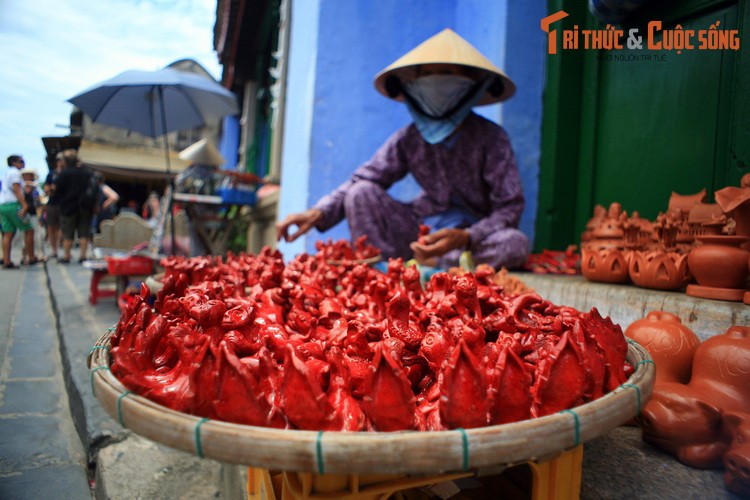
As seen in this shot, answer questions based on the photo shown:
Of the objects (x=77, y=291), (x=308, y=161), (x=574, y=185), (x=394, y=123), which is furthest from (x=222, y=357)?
(x=77, y=291)

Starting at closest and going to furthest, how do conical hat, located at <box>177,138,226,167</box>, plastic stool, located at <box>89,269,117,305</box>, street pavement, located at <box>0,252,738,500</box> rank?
street pavement, located at <box>0,252,738,500</box> → plastic stool, located at <box>89,269,117,305</box> → conical hat, located at <box>177,138,226,167</box>

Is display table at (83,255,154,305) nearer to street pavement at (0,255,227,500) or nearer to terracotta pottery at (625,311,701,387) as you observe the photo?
street pavement at (0,255,227,500)

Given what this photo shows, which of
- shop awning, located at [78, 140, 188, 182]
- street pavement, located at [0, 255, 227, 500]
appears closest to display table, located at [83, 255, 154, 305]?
street pavement, located at [0, 255, 227, 500]

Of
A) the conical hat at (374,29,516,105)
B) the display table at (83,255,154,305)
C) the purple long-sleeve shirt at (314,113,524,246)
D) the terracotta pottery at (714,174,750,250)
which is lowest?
the display table at (83,255,154,305)

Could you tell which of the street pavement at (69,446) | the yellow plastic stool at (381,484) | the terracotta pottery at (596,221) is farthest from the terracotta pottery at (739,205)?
the street pavement at (69,446)

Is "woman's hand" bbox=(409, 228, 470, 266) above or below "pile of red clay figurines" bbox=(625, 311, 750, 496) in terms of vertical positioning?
above

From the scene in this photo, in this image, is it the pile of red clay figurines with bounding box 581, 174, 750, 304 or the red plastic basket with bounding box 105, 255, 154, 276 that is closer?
the pile of red clay figurines with bounding box 581, 174, 750, 304

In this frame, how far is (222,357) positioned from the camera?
715mm

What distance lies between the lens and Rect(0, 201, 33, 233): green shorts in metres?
6.16

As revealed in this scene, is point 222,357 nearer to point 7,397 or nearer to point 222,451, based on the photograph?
point 222,451

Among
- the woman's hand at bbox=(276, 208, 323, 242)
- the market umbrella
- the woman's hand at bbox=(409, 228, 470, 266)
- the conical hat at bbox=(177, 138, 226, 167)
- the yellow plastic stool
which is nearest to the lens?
the yellow plastic stool

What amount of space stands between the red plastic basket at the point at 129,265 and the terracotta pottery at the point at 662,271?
349cm

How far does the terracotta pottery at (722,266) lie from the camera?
142 centimetres

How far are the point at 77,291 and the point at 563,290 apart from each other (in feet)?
15.4
